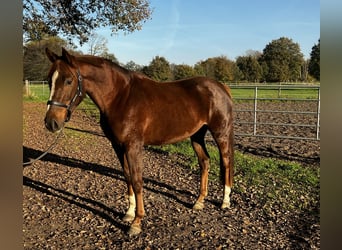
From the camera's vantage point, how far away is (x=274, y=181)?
15.5 feet

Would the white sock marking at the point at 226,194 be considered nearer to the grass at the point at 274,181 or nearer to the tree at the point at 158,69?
the grass at the point at 274,181

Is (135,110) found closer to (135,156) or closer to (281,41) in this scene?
(135,156)

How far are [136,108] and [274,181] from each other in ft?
8.38

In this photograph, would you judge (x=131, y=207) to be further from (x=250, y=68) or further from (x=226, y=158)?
(x=250, y=68)

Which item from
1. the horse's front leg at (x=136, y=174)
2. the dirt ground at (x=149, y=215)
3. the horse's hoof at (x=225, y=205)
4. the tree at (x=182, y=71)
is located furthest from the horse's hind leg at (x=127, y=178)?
the tree at (x=182, y=71)

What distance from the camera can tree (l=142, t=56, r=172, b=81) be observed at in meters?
29.9

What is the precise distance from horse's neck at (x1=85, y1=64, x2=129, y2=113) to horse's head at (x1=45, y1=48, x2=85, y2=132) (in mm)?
275

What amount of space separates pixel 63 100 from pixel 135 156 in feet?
3.00

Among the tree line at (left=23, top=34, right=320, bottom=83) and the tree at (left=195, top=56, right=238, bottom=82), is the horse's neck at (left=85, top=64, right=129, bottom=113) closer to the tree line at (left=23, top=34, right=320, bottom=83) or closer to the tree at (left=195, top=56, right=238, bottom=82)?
the tree line at (left=23, top=34, right=320, bottom=83)

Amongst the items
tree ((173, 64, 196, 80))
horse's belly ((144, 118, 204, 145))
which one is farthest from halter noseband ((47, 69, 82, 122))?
tree ((173, 64, 196, 80))

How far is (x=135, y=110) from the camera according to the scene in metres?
3.29

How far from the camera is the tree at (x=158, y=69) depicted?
2994 centimetres

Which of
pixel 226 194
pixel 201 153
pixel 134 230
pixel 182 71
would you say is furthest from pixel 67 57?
pixel 182 71

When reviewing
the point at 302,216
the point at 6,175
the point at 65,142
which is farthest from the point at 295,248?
the point at 65,142
